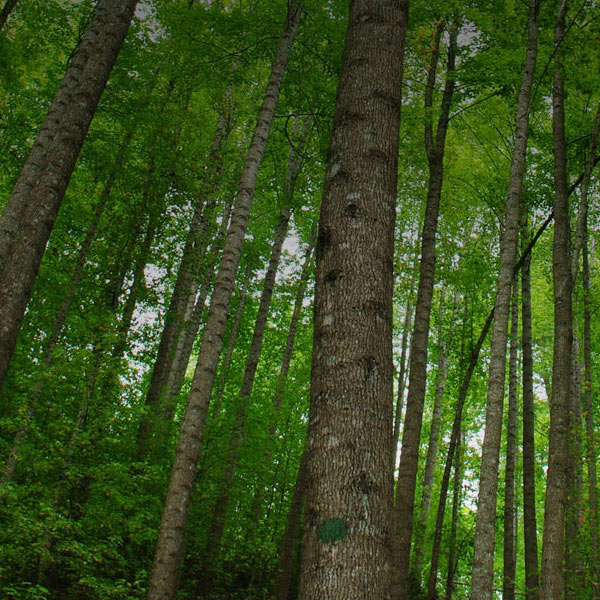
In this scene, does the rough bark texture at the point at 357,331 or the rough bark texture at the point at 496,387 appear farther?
the rough bark texture at the point at 496,387

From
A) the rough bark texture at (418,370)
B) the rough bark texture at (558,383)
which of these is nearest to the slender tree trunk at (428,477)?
the rough bark texture at (418,370)

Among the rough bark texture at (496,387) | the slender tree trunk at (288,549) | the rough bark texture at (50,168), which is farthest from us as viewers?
the slender tree trunk at (288,549)

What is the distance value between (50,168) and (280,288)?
1095 cm

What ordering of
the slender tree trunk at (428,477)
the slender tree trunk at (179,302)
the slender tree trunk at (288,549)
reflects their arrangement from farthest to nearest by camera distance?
the slender tree trunk at (428,477)
the slender tree trunk at (179,302)
the slender tree trunk at (288,549)

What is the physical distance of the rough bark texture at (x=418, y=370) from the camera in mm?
7637

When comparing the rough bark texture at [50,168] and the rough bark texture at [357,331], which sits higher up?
the rough bark texture at [50,168]

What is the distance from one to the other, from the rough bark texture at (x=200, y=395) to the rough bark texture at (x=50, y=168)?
2385 mm

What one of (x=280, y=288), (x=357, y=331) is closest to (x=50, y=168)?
(x=357, y=331)

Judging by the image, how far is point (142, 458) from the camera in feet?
33.2

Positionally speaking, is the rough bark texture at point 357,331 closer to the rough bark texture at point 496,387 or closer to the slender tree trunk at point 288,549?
the rough bark texture at point 496,387

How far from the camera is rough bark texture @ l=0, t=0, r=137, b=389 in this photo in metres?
5.04

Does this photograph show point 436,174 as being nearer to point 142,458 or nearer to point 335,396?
point 142,458

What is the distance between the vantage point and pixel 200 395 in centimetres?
676

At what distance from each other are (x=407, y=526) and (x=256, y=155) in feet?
20.1
